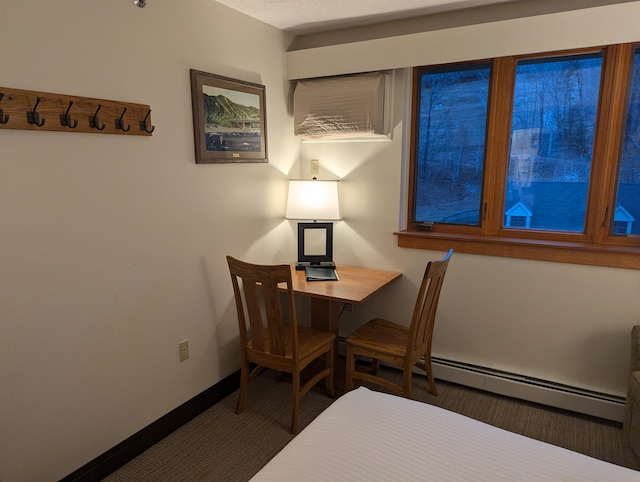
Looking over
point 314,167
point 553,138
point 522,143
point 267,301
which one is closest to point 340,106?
point 314,167

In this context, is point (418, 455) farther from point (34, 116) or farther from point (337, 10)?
point (337, 10)

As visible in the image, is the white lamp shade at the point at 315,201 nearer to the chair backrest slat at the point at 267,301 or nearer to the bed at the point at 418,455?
the chair backrest slat at the point at 267,301

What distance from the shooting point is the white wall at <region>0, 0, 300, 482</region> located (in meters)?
1.63

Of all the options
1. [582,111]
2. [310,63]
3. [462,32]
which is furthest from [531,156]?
[310,63]

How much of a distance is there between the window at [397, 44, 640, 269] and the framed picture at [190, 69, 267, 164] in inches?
40.2

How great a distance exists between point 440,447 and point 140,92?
6.27ft

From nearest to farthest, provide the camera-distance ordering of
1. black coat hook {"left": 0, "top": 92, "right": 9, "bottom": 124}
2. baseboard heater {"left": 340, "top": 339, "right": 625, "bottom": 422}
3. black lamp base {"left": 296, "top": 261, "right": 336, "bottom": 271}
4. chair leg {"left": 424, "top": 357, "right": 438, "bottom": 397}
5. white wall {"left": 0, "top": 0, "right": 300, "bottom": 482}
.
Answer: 1. black coat hook {"left": 0, "top": 92, "right": 9, "bottom": 124}
2. white wall {"left": 0, "top": 0, "right": 300, "bottom": 482}
3. baseboard heater {"left": 340, "top": 339, "right": 625, "bottom": 422}
4. chair leg {"left": 424, "top": 357, "right": 438, "bottom": 397}
5. black lamp base {"left": 296, "top": 261, "right": 336, "bottom": 271}

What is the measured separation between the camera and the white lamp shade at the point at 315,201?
2.93 metres

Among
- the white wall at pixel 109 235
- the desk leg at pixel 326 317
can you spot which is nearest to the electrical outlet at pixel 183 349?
the white wall at pixel 109 235

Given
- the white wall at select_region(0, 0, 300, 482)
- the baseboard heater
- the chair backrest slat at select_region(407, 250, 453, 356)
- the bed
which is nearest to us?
the bed

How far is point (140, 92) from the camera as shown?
201cm

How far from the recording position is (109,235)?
1929 mm

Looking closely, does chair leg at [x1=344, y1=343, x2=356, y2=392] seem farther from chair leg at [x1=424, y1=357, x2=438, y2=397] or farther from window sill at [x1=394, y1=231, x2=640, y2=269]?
window sill at [x1=394, y1=231, x2=640, y2=269]

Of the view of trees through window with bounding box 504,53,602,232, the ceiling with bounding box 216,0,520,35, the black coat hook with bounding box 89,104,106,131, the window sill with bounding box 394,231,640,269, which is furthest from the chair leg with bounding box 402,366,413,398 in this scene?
the ceiling with bounding box 216,0,520,35
